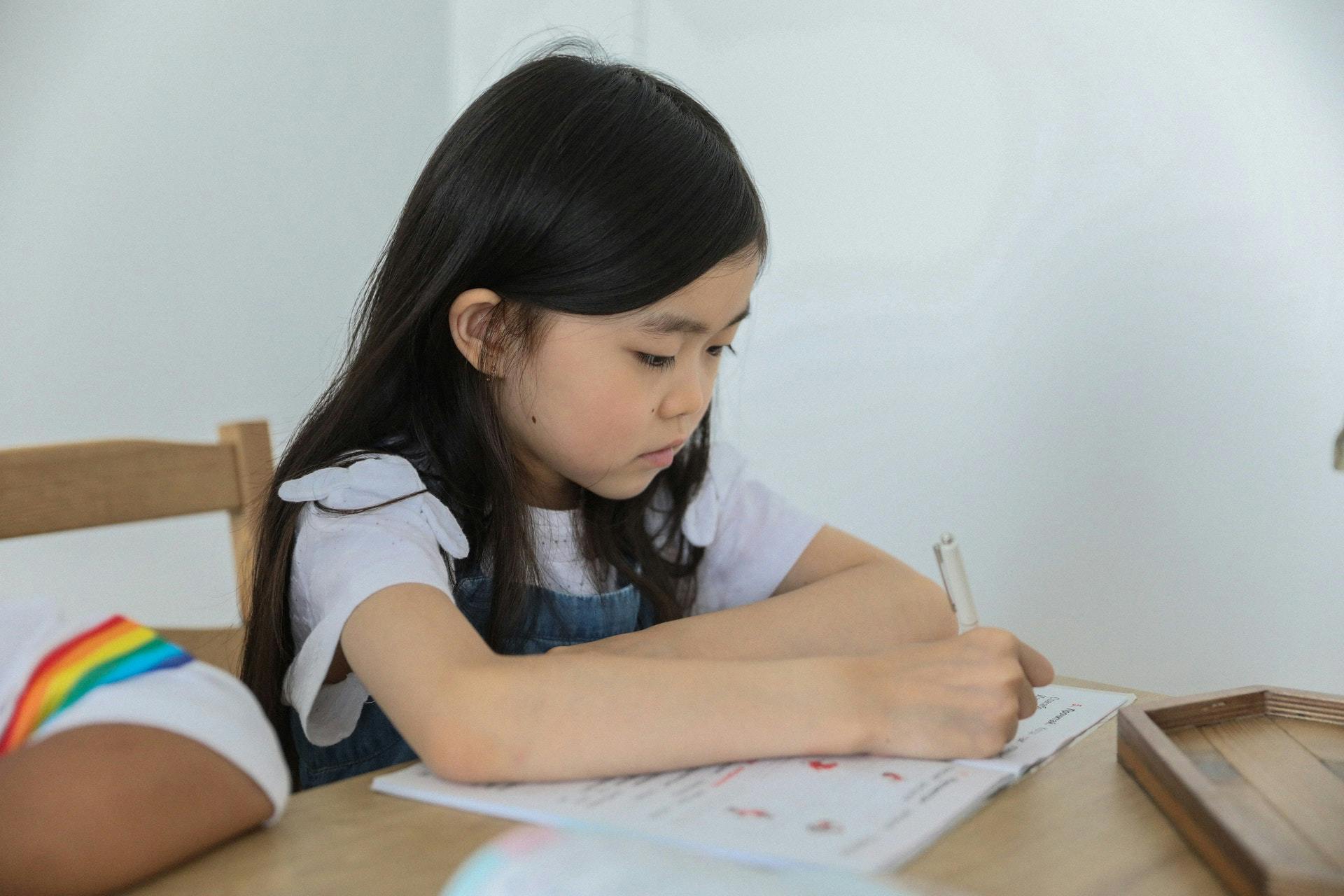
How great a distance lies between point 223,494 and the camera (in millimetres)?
867

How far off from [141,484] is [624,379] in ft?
1.19

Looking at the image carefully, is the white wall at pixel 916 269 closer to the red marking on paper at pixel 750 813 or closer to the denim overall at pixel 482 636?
the denim overall at pixel 482 636

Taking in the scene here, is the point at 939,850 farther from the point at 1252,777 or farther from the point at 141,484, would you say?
the point at 141,484

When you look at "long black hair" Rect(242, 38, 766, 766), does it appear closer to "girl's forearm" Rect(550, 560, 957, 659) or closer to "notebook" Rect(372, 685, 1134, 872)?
"girl's forearm" Rect(550, 560, 957, 659)

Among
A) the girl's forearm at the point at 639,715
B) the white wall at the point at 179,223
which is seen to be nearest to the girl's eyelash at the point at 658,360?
the girl's forearm at the point at 639,715

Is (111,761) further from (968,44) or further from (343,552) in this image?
(968,44)

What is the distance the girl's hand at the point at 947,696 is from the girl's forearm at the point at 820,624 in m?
0.12

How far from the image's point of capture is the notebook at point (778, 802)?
1.19 ft

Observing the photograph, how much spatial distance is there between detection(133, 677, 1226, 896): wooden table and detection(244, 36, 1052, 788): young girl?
71 millimetres

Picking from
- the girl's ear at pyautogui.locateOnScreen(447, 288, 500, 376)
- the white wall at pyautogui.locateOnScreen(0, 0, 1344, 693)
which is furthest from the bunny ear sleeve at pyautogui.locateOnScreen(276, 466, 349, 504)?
the white wall at pyautogui.locateOnScreen(0, 0, 1344, 693)

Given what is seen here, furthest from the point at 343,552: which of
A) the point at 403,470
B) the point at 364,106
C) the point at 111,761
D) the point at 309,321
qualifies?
the point at 364,106

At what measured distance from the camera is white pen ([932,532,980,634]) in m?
0.70

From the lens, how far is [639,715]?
0.45 metres

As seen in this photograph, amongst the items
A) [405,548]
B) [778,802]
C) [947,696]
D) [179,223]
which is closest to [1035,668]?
[947,696]
